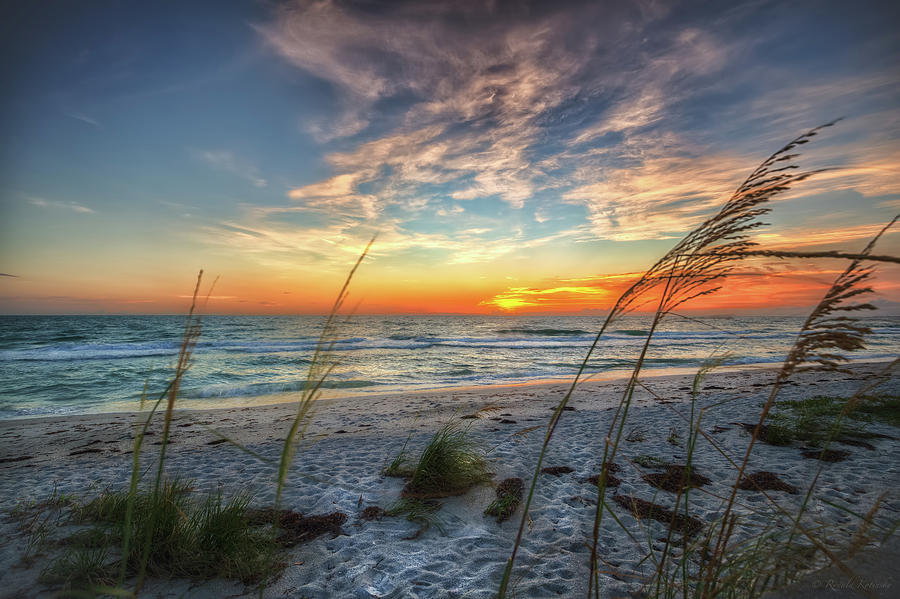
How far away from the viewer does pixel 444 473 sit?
17.5ft

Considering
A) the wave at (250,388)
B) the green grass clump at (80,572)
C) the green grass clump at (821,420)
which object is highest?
the green grass clump at (821,420)

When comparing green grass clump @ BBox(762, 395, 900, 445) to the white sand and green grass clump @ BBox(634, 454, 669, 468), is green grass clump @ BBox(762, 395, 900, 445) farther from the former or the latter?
green grass clump @ BBox(634, 454, 669, 468)

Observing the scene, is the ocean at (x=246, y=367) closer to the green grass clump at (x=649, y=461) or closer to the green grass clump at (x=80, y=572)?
the green grass clump at (x=649, y=461)

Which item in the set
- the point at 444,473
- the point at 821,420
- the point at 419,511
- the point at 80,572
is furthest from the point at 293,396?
the point at 821,420

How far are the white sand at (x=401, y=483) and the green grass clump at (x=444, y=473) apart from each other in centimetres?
18

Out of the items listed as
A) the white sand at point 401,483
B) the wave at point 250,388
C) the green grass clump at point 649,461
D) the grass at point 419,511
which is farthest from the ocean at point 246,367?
the grass at point 419,511

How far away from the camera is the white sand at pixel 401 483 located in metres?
A: 3.53

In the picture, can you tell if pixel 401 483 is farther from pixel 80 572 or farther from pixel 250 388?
pixel 250 388

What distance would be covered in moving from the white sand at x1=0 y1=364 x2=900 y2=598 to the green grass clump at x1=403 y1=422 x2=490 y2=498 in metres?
0.18

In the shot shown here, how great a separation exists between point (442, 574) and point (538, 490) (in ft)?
7.05

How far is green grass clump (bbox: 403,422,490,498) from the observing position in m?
5.16

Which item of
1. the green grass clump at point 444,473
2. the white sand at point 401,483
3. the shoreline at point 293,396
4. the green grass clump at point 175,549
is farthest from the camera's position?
the shoreline at point 293,396

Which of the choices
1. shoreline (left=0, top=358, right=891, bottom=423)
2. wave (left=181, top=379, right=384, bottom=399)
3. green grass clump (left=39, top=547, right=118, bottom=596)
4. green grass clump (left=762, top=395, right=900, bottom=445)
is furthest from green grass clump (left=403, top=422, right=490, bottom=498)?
wave (left=181, top=379, right=384, bottom=399)

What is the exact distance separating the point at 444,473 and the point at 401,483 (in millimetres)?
652
